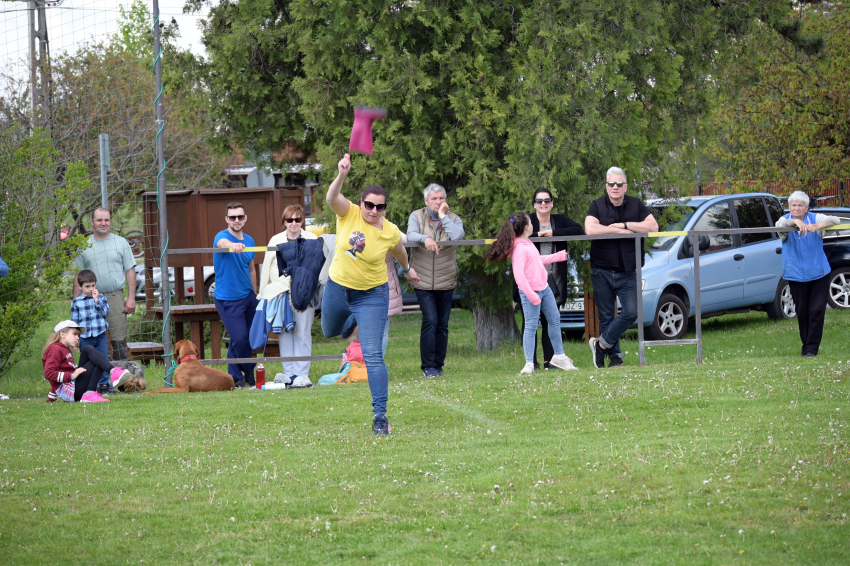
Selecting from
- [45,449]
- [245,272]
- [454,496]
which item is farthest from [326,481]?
[245,272]

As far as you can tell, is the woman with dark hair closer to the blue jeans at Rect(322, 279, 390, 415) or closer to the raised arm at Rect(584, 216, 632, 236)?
the raised arm at Rect(584, 216, 632, 236)

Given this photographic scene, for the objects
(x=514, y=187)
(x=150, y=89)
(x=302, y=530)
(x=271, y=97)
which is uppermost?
(x=150, y=89)

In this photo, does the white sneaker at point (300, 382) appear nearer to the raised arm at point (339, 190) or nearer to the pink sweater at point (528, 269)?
the pink sweater at point (528, 269)

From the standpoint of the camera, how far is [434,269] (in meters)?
11.0

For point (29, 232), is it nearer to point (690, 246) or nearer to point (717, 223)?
point (690, 246)

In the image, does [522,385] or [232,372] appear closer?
[522,385]

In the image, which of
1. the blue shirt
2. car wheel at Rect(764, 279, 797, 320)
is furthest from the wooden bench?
car wheel at Rect(764, 279, 797, 320)

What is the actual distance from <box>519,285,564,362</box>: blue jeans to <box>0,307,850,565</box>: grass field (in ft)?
2.59

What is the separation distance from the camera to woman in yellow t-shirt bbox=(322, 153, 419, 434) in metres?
7.48

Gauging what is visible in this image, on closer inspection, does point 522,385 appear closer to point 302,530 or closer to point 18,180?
point 302,530

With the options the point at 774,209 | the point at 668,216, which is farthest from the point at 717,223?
the point at 774,209

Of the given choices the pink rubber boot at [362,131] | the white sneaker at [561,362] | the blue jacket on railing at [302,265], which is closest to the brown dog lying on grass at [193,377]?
the blue jacket on railing at [302,265]

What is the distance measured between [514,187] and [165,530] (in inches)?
337

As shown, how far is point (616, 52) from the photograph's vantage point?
43.0ft
